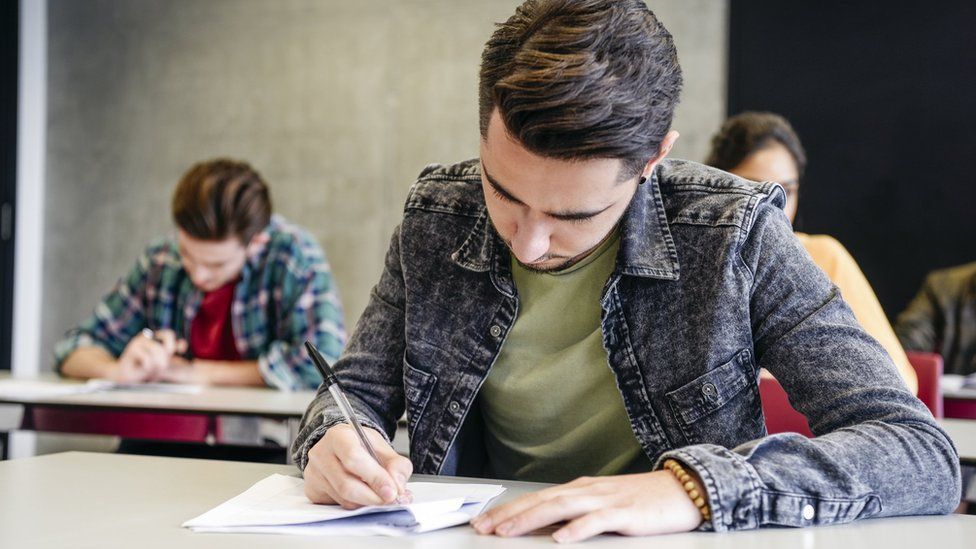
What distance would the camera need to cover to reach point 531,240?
3.68ft

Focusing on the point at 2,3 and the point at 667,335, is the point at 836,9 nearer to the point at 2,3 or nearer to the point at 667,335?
the point at 667,335

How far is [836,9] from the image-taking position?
14.4 feet

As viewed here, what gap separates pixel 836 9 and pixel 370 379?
12.3 feet

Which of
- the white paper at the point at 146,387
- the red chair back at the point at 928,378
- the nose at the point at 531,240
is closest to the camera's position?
the nose at the point at 531,240

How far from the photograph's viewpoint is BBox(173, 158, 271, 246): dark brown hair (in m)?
2.76

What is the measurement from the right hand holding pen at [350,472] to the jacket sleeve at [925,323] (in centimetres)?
370

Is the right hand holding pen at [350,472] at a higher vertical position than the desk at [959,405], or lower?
higher

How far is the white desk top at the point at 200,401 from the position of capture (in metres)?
2.12

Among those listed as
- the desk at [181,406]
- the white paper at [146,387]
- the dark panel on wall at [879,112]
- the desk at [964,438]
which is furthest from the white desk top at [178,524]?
the dark panel on wall at [879,112]

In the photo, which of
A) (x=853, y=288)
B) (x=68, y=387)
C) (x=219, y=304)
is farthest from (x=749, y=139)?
(x=68, y=387)

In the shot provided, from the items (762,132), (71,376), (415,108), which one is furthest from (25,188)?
(762,132)

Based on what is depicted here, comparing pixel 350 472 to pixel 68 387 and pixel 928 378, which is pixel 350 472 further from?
pixel 68 387

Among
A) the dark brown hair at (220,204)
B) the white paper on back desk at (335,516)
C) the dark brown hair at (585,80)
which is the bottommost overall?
the white paper on back desk at (335,516)

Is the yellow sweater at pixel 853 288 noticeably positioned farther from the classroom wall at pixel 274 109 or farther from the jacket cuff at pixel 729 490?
the classroom wall at pixel 274 109
